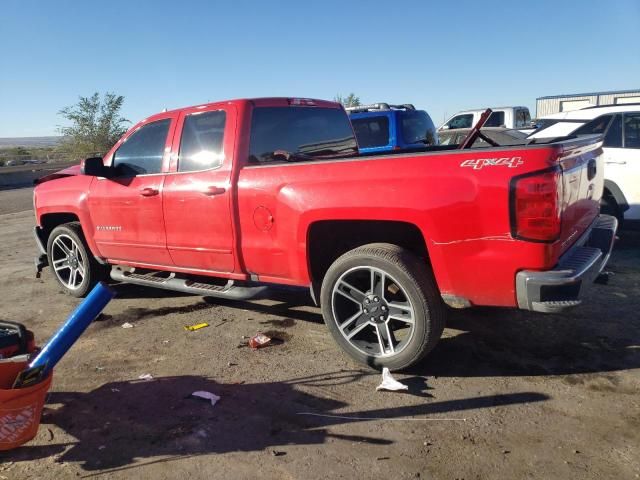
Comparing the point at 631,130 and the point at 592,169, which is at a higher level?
the point at 631,130

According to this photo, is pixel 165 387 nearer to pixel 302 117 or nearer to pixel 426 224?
pixel 426 224

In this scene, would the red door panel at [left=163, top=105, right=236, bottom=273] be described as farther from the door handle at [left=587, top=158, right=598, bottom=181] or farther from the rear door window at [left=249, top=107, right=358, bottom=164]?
the door handle at [left=587, top=158, right=598, bottom=181]

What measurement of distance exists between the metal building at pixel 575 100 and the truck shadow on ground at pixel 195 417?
30.7 meters

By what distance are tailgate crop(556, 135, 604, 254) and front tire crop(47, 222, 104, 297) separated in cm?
485

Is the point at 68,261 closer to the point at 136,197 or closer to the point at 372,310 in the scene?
the point at 136,197

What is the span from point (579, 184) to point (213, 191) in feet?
9.05

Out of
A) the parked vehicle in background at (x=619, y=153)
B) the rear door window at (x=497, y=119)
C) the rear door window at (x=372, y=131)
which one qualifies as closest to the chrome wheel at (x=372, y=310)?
the parked vehicle in background at (x=619, y=153)

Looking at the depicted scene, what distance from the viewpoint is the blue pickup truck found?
9273mm

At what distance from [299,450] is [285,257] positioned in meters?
1.59

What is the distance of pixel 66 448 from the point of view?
2932 millimetres

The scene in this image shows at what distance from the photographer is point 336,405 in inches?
130

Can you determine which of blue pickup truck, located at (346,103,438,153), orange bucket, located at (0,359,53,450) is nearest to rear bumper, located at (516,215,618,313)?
orange bucket, located at (0,359,53,450)

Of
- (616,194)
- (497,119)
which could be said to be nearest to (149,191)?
(616,194)

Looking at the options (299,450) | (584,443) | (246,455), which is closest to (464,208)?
(584,443)
